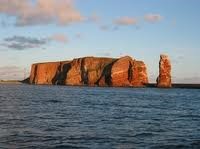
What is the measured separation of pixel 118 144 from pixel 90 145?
5.51 feet

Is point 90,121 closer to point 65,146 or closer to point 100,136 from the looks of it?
point 100,136

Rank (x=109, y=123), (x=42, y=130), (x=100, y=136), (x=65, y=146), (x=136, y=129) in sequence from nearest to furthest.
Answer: (x=65, y=146), (x=100, y=136), (x=42, y=130), (x=136, y=129), (x=109, y=123)

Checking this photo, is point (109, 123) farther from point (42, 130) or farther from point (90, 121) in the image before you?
point (42, 130)

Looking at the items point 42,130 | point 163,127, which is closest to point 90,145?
point 42,130

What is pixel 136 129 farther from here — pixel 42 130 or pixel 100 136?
pixel 42 130

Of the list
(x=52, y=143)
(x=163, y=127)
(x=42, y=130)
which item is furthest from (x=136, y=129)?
(x=52, y=143)

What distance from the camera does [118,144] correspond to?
969 inches

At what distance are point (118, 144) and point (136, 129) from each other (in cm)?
719

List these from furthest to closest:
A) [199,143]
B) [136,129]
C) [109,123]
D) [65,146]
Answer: [109,123]
[136,129]
[199,143]
[65,146]

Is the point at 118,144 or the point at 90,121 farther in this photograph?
the point at 90,121

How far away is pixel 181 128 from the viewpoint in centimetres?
3291

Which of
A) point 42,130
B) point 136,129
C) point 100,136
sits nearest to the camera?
point 100,136

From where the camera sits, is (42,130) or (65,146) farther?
(42,130)

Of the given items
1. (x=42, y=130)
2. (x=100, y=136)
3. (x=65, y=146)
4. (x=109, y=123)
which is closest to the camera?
(x=65, y=146)
